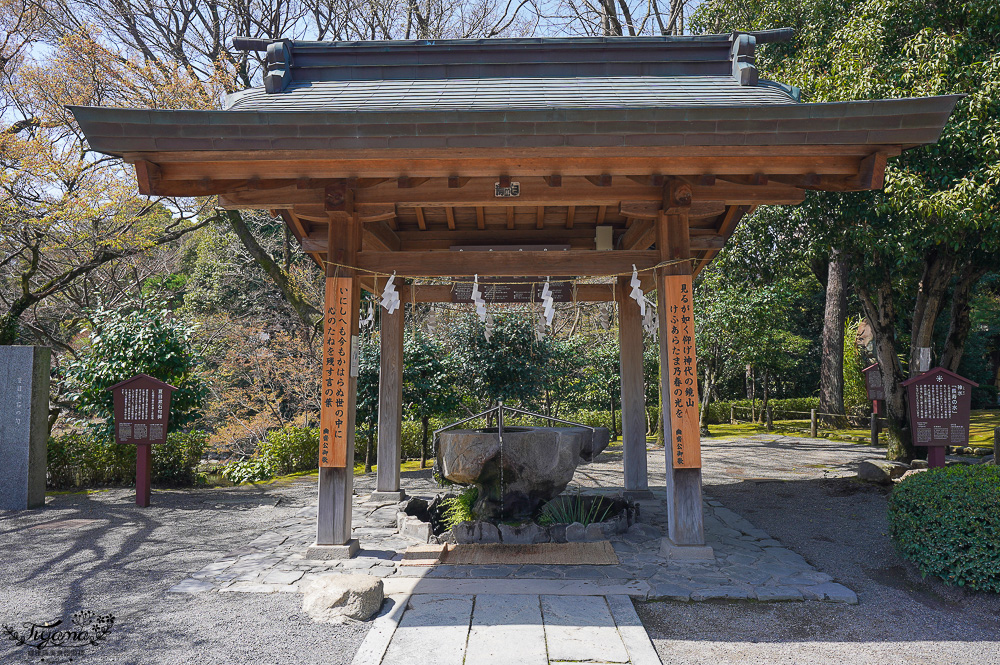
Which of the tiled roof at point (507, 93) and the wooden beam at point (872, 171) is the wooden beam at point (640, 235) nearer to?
the tiled roof at point (507, 93)

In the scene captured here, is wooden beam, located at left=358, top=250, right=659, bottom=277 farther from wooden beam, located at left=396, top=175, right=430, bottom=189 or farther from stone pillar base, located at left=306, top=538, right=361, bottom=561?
stone pillar base, located at left=306, top=538, right=361, bottom=561

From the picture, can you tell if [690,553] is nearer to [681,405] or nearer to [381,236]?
[681,405]

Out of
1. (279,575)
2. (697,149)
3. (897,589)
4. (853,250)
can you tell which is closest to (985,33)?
(853,250)

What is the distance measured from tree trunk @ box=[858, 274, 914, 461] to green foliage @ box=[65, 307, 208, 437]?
37.6ft

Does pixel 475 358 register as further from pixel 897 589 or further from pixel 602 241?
pixel 897 589

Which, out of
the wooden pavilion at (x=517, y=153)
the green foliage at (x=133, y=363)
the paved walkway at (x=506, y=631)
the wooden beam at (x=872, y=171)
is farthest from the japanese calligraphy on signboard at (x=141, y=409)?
the wooden beam at (x=872, y=171)

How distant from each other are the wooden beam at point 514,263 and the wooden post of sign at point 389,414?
73.8 inches

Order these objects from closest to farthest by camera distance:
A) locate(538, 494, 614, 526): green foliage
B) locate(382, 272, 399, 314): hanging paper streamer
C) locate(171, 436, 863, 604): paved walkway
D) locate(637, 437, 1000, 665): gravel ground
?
locate(637, 437, 1000, 665): gravel ground, locate(171, 436, 863, 604): paved walkway, locate(382, 272, 399, 314): hanging paper streamer, locate(538, 494, 614, 526): green foliage

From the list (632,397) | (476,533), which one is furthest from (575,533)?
(632,397)

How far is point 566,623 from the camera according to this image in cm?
392

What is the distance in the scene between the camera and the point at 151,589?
466cm

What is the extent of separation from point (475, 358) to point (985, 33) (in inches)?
346

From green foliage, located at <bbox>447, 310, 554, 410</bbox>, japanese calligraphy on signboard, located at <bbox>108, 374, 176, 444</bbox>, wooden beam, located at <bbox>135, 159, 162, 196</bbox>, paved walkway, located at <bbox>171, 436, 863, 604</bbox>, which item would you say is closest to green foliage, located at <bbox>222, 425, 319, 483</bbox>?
japanese calligraphy on signboard, located at <bbox>108, 374, 176, 444</bbox>

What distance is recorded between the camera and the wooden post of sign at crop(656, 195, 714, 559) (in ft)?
17.1
